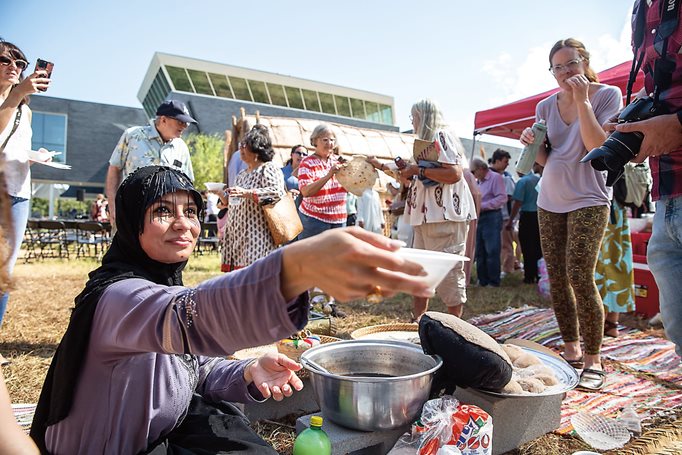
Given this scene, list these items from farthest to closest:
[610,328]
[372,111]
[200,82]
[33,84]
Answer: [372,111]
[200,82]
[610,328]
[33,84]

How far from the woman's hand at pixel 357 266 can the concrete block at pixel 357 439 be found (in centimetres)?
127

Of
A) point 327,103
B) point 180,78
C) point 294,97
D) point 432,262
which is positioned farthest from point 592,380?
point 327,103

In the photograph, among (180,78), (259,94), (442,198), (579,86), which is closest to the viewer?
(579,86)

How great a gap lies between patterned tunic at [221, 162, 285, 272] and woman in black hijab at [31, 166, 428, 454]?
82.9 inches

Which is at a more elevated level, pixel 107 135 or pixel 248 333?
pixel 107 135

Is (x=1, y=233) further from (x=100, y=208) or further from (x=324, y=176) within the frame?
(x=100, y=208)

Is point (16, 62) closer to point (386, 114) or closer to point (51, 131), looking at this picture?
point (51, 131)

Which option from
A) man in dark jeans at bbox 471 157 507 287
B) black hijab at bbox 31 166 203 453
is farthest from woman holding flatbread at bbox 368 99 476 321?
man in dark jeans at bbox 471 157 507 287

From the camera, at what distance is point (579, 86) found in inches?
95.9

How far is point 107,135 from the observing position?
31.2 metres

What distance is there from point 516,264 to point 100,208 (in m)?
13.8

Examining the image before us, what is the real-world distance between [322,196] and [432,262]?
12.6 ft

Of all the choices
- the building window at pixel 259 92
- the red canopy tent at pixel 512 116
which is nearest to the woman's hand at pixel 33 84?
the red canopy tent at pixel 512 116

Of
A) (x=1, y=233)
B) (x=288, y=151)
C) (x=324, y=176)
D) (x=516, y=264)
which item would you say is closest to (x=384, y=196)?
(x=288, y=151)
